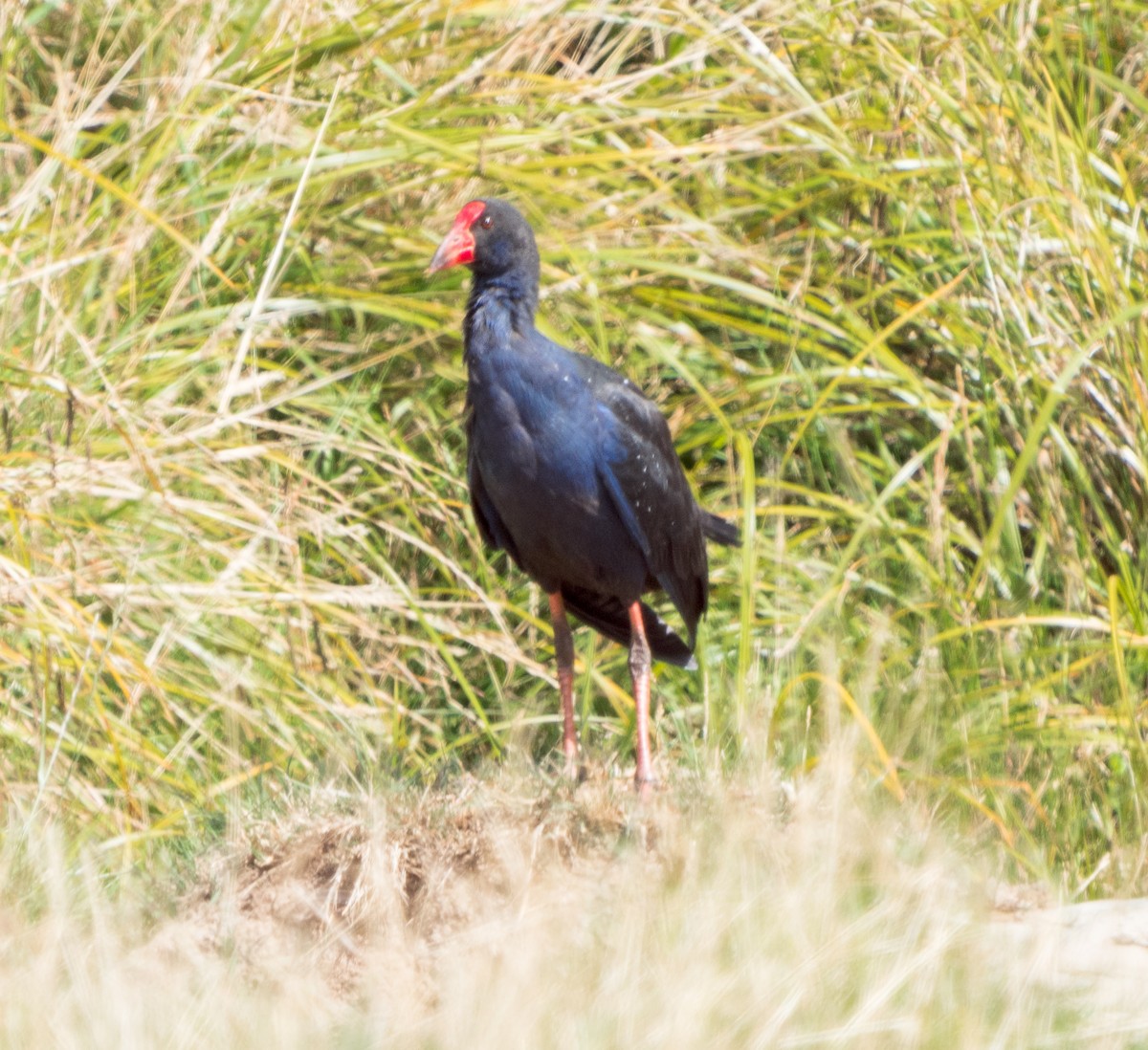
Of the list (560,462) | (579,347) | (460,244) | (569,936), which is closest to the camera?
(569,936)

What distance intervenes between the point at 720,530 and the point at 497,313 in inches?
31.5

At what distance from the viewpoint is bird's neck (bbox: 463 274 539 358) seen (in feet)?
12.3

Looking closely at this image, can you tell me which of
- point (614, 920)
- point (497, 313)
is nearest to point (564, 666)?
point (497, 313)

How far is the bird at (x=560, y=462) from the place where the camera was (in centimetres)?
369

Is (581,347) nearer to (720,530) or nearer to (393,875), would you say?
(720,530)

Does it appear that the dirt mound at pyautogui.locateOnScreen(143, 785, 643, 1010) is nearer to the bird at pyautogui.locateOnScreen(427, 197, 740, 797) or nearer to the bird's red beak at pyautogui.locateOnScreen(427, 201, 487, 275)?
the bird at pyautogui.locateOnScreen(427, 197, 740, 797)

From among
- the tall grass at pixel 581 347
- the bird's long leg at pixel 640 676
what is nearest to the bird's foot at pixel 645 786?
the bird's long leg at pixel 640 676

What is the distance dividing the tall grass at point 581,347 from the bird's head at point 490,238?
0.49m

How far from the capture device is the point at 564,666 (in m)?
3.98

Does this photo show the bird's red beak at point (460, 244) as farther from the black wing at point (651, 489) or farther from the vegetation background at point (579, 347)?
the vegetation background at point (579, 347)

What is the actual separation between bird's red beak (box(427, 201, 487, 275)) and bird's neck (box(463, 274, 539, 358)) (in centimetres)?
8

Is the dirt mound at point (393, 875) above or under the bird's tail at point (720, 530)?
under

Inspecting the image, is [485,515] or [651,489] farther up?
[651,489]

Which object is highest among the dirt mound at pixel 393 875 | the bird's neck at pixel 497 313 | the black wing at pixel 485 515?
the bird's neck at pixel 497 313
